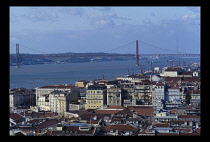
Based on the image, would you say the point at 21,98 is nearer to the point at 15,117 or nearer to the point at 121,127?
the point at 15,117

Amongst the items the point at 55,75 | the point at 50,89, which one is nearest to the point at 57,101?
the point at 50,89

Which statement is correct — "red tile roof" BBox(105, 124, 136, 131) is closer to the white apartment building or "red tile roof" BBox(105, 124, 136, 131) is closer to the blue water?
the white apartment building

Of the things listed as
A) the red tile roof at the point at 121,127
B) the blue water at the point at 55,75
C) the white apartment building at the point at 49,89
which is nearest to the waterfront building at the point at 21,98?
the white apartment building at the point at 49,89

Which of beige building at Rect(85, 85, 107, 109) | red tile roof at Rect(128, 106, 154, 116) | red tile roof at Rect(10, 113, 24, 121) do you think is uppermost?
beige building at Rect(85, 85, 107, 109)

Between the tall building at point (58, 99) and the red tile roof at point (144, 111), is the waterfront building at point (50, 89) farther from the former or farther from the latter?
the red tile roof at point (144, 111)

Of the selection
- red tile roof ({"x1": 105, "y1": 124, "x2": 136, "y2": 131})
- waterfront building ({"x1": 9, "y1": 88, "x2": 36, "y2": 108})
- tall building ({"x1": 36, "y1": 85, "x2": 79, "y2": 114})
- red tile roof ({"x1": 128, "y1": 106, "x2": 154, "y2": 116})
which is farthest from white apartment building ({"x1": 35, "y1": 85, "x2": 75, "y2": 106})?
red tile roof ({"x1": 105, "y1": 124, "x2": 136, "y2": 131})
